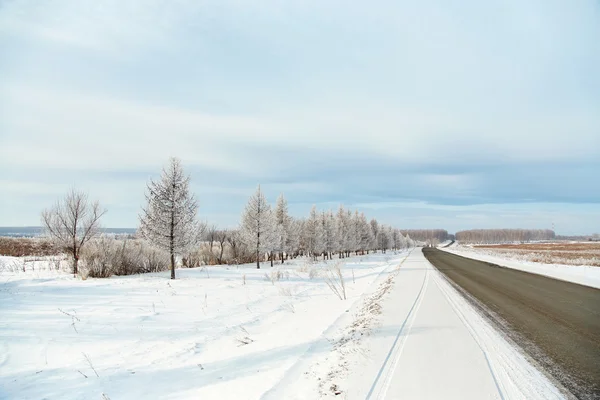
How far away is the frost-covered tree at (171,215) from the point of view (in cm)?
2122

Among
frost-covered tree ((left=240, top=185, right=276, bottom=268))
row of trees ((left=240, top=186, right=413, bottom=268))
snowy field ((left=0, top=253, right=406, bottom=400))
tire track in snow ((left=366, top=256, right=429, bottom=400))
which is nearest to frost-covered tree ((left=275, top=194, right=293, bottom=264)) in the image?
row of trees ((left=240, top=186, right=413, bottom=268))

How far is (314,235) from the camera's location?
5578cm

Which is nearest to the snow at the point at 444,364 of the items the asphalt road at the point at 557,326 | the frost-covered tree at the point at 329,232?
Answer: the asphalt road at the point at 557,326

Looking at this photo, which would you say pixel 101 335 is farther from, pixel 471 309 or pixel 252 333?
pixel 471 309

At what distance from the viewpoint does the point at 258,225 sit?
37.4 meters

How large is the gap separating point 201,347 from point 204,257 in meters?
32.9

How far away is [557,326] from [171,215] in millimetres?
20490

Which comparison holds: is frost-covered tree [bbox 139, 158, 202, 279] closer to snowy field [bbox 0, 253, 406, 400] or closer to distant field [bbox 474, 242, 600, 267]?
snowy field [bbox 0, 253, 406, 400]

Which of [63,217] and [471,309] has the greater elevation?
[63,217]

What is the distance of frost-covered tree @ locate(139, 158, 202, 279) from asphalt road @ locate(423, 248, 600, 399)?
17.3m

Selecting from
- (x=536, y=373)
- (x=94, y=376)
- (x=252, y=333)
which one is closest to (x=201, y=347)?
(x=252, y=333)

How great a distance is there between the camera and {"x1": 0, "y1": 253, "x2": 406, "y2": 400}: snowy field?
5.32 metres

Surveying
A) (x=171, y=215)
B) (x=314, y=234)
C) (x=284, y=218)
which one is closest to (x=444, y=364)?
(x=171, y=215)

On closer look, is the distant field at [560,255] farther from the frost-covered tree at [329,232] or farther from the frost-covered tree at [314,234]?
the frost-covered tree at [314,234]
